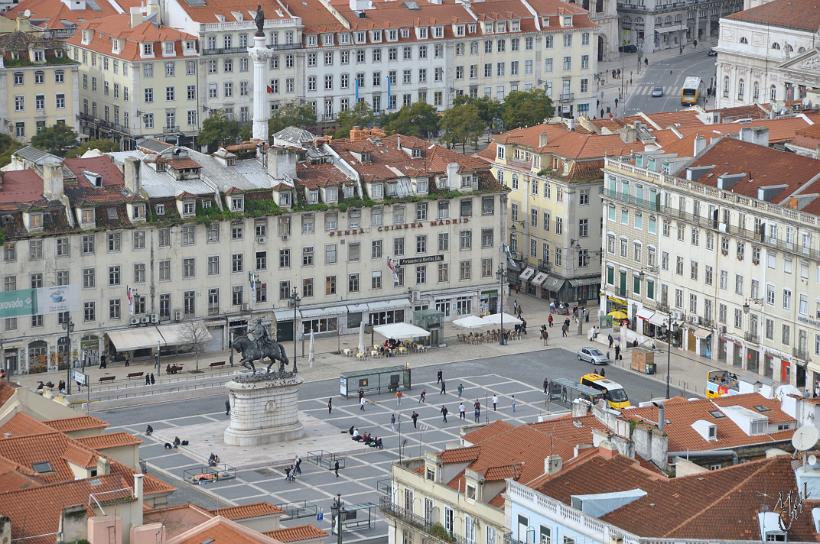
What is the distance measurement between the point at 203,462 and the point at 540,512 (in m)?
44.9

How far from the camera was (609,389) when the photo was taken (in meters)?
154

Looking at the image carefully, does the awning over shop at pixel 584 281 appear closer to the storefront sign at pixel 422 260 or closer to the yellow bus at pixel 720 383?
the storefront sign at pixel 422 260

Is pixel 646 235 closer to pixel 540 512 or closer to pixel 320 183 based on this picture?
pixel 320 183

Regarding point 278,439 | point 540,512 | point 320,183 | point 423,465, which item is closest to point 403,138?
point 320,183

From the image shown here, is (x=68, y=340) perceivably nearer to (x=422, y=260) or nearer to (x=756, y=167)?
(x=422, y=260)

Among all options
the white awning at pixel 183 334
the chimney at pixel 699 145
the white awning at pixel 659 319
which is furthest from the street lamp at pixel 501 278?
the white awning at pixel 183 334

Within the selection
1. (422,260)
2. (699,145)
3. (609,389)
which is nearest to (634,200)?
(699,145)

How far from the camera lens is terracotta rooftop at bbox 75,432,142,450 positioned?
111 metres

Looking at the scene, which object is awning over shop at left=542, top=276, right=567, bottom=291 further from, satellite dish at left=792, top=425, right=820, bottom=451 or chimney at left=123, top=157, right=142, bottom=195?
satellite dish at left=792, top=425, right=820, bottom=451

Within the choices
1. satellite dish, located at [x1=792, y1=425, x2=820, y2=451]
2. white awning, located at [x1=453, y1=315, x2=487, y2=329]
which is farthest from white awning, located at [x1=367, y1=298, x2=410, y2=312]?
satellite dish, located at [x1=792, y1=425, x2=820, y2=451]

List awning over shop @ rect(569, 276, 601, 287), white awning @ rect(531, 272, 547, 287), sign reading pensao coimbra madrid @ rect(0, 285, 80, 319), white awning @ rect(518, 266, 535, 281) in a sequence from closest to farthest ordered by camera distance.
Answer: sign reading pensao coimbra madrid @ rect(0, 285, 80, 319), awning over shop @ rect(569, 276, 601, 287), white awning @ rect(531, 272, 547, 287), white awning @ rect(518, 266, 535, 281)

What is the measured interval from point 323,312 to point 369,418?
22.4 meters

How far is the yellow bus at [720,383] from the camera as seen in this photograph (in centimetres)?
15250

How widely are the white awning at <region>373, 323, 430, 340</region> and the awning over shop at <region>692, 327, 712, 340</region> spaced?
1834 centimetres
